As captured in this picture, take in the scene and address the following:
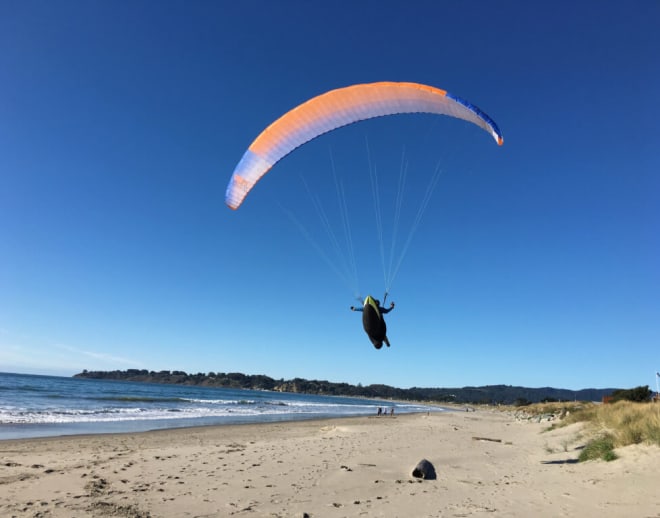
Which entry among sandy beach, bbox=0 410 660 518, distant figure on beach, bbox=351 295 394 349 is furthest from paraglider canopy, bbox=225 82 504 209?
sandy beach, bbox=0 410 660 518

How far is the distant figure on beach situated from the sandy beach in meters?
2.81

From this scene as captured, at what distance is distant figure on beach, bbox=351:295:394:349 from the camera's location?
350 inches

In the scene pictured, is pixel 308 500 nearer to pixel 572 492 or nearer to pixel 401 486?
pixel 401 486

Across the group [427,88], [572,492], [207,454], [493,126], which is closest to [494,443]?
[572,492]

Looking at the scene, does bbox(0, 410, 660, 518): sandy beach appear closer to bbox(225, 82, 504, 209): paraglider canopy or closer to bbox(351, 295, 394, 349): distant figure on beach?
bbox(351, 295, 394, 349): distant figure on beach

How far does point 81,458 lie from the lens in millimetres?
9773

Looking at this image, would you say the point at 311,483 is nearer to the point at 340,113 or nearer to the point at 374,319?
the point at 374,319

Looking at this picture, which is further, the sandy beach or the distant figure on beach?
the distant figure on beach

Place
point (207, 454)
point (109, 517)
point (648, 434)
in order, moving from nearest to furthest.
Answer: point (109, 517) < point (648, 434) < point (207, 454)

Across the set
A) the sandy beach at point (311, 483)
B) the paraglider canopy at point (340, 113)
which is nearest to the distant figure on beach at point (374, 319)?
the sandy beach at point (311, 483)

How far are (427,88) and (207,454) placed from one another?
1060 centimetres

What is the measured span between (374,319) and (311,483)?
3412mm

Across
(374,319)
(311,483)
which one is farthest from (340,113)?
(311,483)

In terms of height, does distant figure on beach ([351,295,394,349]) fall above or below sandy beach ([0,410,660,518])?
above
